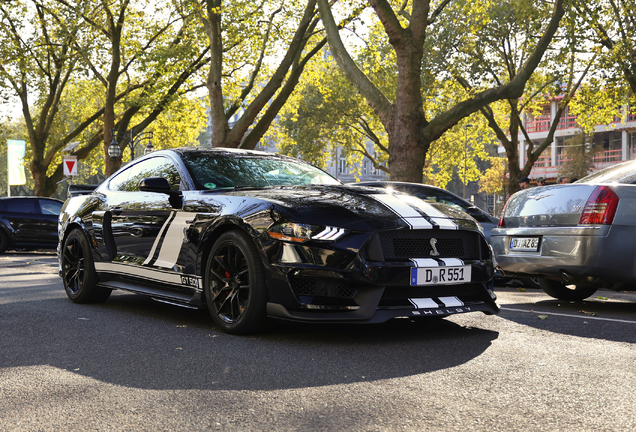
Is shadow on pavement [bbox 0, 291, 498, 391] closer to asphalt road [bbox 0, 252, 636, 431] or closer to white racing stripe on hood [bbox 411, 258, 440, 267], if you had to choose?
asphalt road [bbox 0, 252, 636, 431]

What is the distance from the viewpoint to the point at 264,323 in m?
4.92

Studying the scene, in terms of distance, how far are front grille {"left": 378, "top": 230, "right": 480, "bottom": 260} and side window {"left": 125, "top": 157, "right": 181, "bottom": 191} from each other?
6.85ft

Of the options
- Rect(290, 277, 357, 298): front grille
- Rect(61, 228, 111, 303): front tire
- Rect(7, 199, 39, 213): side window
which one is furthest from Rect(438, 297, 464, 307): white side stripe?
Rect(7, 199, 39, 213): side window

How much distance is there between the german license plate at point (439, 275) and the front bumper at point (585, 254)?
2038 millimetres

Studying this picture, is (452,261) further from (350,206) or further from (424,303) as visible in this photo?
(350,206)

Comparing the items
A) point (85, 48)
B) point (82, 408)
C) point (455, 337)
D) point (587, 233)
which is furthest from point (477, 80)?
point (82, 408)

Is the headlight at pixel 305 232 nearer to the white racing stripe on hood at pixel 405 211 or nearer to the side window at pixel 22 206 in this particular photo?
the white racing stripe on hood at pixel 405 211

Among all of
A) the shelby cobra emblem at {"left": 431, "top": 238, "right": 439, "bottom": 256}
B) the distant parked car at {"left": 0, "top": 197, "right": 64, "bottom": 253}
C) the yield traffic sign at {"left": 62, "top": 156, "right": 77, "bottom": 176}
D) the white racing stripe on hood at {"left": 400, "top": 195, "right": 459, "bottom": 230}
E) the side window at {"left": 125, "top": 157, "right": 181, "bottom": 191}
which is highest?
the yield traffic sign at {"left": 62, "top": 156, "right": 77, "bottom": 176}

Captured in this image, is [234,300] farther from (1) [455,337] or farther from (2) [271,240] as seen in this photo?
(1) [455,337]

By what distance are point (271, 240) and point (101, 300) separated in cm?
317

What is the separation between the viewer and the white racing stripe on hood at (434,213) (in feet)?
16.5

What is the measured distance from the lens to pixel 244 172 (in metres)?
5.96

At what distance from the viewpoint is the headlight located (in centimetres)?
462

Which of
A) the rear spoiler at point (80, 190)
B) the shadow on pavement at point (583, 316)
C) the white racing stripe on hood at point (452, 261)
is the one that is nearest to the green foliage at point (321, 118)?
the rear spoiler at point (80, 190)
